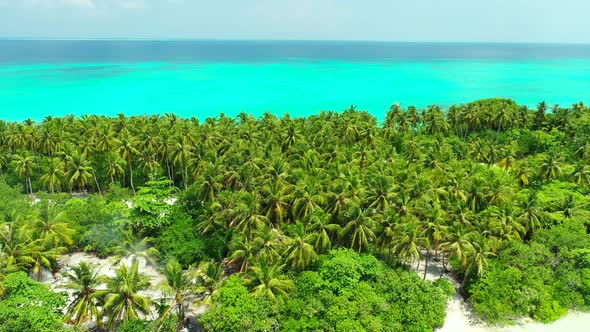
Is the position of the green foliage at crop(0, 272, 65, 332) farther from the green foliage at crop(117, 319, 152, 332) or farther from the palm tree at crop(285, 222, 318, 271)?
the palm tree at crop(285, 222, 318, 271)

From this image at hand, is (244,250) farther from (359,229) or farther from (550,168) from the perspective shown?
(550,168)

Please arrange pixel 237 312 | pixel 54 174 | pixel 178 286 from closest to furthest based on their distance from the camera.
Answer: pixel 237 312 → pixel 178 286 → pixel 54 174

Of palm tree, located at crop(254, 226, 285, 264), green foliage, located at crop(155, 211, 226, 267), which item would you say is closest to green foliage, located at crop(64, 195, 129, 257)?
green foliage, located at crop(155, 211, 226, 267)

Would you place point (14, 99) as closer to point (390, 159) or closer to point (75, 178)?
point (75, 178)

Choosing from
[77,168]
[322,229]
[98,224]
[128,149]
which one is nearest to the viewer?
[322,229]

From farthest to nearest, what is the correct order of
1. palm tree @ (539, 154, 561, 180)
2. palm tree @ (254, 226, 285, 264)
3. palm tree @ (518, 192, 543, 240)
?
palm tree @ (539, 154, 561, 180), palm tree @ (518, 192, 543, 240), palm tree @ (254, 226, 285, 264)

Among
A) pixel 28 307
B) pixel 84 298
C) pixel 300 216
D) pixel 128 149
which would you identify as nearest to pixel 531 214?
pixel 300 216

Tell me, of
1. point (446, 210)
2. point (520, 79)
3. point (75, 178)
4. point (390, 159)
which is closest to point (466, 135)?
point (390, 159)
